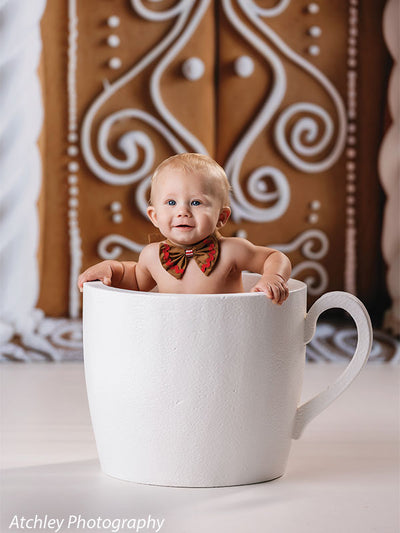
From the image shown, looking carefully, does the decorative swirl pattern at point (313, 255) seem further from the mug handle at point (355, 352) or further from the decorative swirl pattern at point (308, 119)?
the mug handle at point (355, 352)

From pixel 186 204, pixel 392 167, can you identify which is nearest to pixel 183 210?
pixel 186 204

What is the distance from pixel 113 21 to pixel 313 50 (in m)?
0.37

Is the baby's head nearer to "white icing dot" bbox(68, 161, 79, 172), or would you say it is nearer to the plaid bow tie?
the plaid bow tie

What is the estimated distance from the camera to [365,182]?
4.92ft

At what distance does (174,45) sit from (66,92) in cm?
21

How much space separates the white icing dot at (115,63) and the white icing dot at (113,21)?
57 mm

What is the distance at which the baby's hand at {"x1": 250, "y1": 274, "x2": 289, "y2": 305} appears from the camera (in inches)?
26.8

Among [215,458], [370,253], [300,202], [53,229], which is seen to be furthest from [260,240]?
[215,458]

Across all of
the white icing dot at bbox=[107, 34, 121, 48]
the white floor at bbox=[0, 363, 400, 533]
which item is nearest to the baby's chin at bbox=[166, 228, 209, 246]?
the white floor at bbox=[0, 363, 400, 533]

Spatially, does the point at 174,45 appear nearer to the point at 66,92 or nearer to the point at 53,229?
the point at 66,92

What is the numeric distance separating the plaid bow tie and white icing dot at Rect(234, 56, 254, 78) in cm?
73

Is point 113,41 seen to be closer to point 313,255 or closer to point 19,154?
point 19,154

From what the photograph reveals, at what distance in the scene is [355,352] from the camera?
0.73 m

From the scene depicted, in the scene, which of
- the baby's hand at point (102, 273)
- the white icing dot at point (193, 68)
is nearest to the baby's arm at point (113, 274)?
the baby's hand at point (102, 273)
